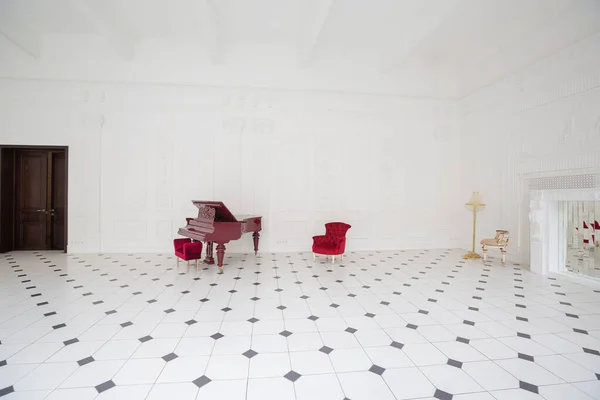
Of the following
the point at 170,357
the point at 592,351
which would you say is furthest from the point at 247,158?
the point at 592,351

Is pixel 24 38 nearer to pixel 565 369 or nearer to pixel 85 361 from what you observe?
pixel 85 361

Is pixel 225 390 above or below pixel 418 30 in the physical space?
below

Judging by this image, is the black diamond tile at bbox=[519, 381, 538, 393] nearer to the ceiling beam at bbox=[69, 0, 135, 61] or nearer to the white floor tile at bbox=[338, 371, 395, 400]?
the white floor tile at bbox=[338, 371, 395, 400]

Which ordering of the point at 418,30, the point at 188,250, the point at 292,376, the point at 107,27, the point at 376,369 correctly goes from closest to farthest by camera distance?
the point at 292,376 → the point at 376,369 → the point at 188,250 → the point at 107,27 → the point at 418,30

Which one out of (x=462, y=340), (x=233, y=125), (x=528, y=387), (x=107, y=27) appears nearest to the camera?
(x=528, y=387)

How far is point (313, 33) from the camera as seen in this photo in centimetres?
539

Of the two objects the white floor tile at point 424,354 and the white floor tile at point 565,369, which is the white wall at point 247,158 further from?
the white floor tile at point 565,369

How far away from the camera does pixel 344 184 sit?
7324 mm

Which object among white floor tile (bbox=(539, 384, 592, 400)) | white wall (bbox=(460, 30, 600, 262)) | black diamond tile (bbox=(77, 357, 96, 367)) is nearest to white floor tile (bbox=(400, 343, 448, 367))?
white floor tile (bbox=(539, 384, 592, 400))

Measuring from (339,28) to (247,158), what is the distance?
11.9ft

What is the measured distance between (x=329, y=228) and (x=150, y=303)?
4.06 metres

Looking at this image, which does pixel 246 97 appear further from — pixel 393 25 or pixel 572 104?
pixel 572 104

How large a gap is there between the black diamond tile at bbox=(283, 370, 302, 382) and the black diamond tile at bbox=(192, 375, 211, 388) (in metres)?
0.61

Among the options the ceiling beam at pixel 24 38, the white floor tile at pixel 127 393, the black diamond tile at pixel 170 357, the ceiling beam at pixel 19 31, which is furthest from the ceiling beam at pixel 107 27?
the white floor tile at pixel 127 393
